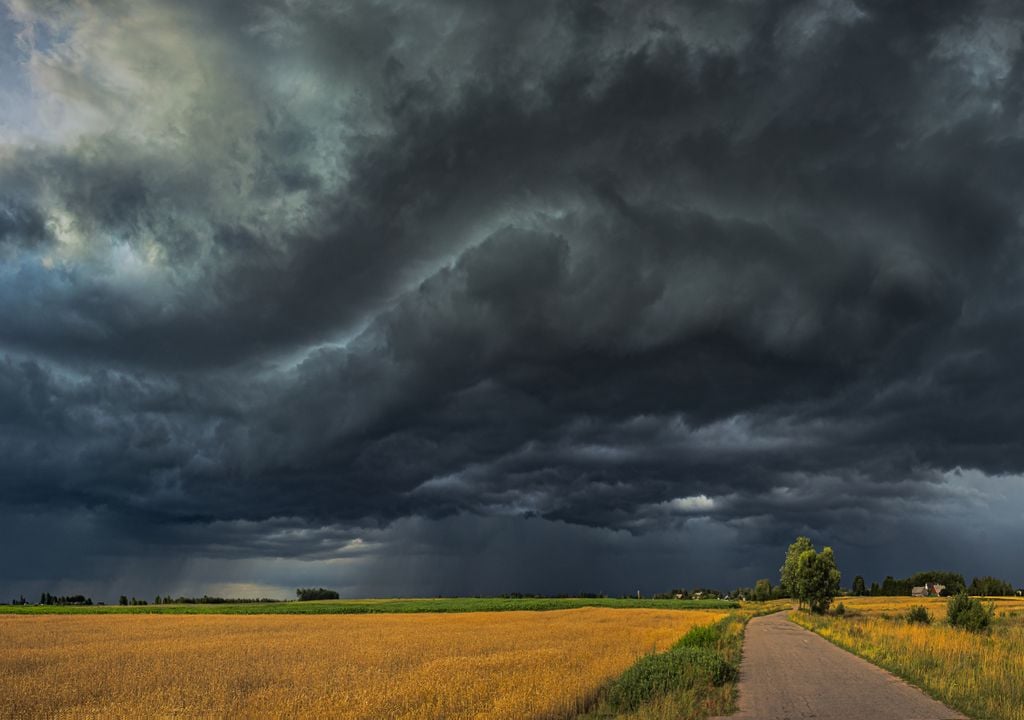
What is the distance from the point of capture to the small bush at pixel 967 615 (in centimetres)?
4725

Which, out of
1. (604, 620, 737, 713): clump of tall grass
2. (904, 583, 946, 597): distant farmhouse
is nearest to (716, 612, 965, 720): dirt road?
(604, 620, 737, 713): clump of tall grass

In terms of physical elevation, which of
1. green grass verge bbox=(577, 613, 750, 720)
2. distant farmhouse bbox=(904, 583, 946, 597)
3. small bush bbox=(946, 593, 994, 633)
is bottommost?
distant farmhouse bbox=(904, 583, 946, 597)

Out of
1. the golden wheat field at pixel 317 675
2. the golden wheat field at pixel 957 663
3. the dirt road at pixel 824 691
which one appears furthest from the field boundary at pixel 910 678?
the golden wheat field at pixel 317 675

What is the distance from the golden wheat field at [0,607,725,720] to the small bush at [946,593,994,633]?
1863cm

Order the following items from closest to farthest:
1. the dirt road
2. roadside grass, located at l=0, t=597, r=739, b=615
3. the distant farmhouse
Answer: the dirt road
roadside grass, located at l=0, t=597, r=739, b=615
the distant farmhouse

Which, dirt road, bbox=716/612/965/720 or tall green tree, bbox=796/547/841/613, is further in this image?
tall green tree, bbox=796/547/841/613

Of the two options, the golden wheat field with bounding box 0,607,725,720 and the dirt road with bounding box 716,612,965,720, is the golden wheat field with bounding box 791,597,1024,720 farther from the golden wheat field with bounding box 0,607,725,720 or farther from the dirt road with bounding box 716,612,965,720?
the golden wheat field with bounding box 0,607,725,720

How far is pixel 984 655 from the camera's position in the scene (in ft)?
94.4

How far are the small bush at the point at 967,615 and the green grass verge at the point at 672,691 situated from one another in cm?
3058

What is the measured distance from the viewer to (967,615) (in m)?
47.8

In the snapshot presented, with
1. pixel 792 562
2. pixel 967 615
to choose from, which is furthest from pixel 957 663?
pixel 792 562

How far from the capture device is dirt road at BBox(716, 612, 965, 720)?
17641mm

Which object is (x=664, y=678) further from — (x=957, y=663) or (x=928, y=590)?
(x=928, y=590)

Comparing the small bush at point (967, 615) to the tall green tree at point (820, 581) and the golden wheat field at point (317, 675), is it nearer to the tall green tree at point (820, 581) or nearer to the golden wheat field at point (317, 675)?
the golden wheat field at point (317, 675)
